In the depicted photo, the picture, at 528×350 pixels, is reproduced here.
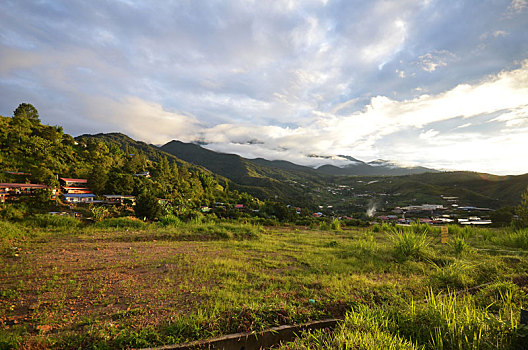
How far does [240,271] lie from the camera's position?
5.69 m

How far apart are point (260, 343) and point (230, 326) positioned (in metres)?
0.53

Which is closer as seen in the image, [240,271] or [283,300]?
[283,300]

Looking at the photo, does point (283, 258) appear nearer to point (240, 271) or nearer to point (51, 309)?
point (240, 271)

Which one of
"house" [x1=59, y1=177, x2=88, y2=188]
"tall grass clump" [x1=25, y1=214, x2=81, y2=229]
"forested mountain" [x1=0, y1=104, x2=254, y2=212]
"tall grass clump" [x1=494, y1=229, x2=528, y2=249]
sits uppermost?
"forested mountain" [x1=0, y1=104, x2=254, y2=212]

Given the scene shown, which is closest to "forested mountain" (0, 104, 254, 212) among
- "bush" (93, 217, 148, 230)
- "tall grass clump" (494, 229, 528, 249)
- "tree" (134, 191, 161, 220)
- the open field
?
"tree" (134, 191, 161, 220)

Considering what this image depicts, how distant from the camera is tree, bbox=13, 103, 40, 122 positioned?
122ft

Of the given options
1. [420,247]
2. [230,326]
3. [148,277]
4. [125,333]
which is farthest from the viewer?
[420,247]

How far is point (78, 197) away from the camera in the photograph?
22.5m

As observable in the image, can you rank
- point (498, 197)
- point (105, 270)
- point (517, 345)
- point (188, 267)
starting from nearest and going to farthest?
point (517, 345), point (105, 270), point (188, 267), point (498, 197)

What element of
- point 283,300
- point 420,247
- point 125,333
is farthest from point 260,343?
point 420,247

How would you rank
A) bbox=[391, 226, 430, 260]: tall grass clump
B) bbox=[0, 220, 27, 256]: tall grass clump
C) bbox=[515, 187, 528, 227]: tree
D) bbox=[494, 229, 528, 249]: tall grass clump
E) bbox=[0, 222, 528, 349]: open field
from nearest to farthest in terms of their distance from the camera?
bbox=[0, 222, 528, 349]: open field, bbox=[0, 220, 27, 256]: tall grass clump, bbox=[391, 226, 430, 260]: tall grass clump, bbox=[494, 229, 528, 249]: tall grass clump, bbox=[515, 187, 528, 227]: tree

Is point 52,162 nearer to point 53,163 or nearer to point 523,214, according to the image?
point 53,163

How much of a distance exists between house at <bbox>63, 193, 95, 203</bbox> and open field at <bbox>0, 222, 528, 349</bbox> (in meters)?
16.9

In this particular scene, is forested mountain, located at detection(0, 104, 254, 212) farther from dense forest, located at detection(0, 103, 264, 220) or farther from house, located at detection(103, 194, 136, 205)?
house, located at detection(103, 194, 136, 205)
